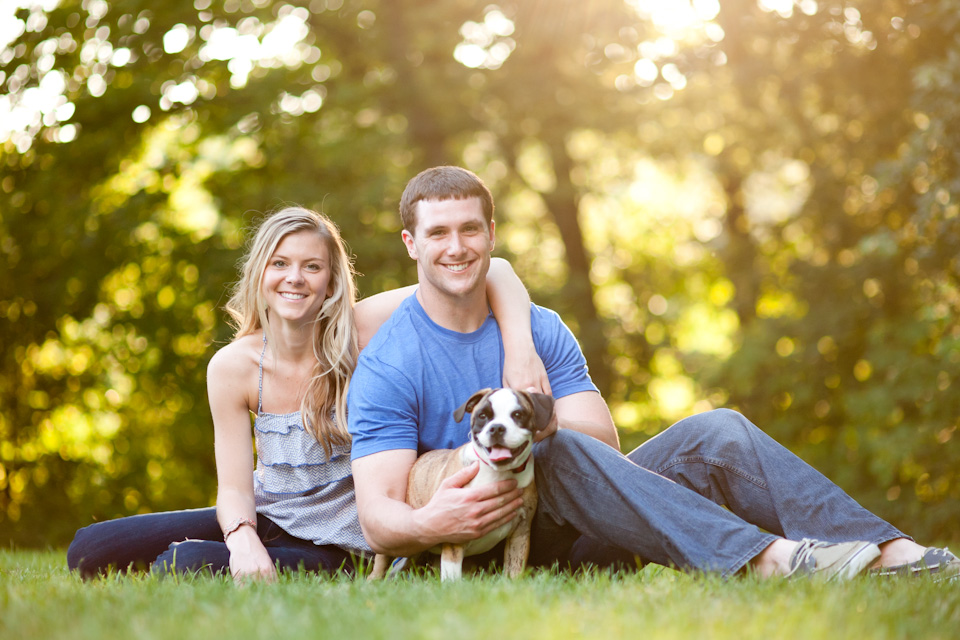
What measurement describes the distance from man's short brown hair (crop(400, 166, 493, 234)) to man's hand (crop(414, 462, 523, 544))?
1.26 meters

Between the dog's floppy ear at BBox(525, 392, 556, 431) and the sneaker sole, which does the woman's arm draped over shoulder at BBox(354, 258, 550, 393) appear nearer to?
the dog's floppy ear at BBox(525, 392, 556, 431)

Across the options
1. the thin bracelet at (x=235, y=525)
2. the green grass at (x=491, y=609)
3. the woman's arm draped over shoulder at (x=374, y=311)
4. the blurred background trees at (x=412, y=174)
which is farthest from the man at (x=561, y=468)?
the blurred background trees at (x=412, y=174)

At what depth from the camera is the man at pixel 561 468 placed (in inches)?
136

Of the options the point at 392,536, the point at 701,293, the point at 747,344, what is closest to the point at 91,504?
the point at 747,344

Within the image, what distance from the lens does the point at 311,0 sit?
12.3 metres

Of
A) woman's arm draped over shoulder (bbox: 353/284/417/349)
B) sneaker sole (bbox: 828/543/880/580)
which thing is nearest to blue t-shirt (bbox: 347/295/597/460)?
woman's arm draped over shoulder (bbox: 353/284/417/349)

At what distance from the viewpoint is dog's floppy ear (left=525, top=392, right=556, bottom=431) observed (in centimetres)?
374

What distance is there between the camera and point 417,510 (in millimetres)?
3580

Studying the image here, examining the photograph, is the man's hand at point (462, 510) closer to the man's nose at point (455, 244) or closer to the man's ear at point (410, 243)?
the man's nose at point (455, 244)

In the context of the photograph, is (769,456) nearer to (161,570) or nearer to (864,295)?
(161,570)

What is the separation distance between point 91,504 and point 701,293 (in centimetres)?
1357

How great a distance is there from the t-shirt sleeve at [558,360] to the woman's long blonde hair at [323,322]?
3.13ft

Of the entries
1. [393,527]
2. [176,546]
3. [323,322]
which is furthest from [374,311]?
[176,546]

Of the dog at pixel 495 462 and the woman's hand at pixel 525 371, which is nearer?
the dog at pixel 495 462
